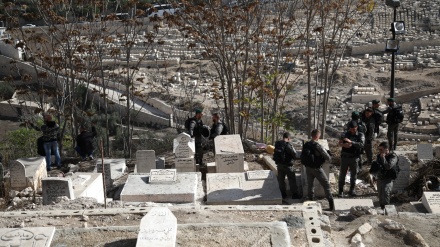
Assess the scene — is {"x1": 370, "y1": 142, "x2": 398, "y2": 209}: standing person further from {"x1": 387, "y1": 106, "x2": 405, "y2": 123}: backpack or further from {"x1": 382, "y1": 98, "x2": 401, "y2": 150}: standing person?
{"x1": 387, "y1": 106, "x2": 405, "y2": 123}: backpack

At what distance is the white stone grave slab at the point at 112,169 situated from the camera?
543 inches

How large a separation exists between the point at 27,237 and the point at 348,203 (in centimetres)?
589

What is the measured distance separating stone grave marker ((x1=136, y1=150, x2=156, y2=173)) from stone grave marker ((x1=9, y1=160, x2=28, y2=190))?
7.99ft

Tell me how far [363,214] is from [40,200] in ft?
20.6

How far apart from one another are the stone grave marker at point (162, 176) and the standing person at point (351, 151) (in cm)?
319

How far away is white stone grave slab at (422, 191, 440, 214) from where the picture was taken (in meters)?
10.5

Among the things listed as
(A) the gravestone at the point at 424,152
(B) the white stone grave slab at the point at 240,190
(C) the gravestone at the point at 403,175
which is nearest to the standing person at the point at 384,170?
(C) the gravestone at the point at 403,175

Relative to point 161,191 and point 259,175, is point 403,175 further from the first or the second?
point 161,191

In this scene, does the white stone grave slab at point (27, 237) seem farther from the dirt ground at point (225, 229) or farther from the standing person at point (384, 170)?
the standing person at point (384, 170)

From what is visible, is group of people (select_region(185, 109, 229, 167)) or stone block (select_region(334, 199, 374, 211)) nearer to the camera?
stone block (select_region(334, 199, 374, 211))

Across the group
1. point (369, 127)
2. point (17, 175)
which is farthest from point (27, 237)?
point (369, 127)

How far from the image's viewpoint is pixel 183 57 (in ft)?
143

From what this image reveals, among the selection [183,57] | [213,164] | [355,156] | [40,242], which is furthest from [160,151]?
[183,57]

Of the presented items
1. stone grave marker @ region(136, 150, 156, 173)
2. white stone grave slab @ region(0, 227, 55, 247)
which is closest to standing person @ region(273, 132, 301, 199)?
stone grave marker @ region(136, 150, 156, 173)
